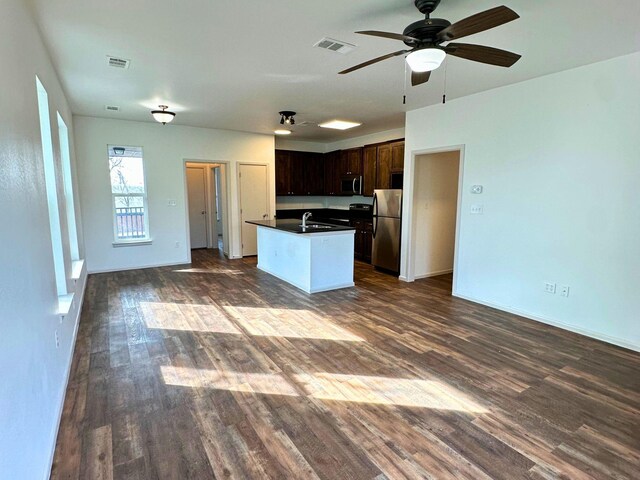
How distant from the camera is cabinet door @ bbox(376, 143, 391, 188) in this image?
21.4ft

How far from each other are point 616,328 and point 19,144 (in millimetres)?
4921

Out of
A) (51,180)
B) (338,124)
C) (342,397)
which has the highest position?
(338,124)

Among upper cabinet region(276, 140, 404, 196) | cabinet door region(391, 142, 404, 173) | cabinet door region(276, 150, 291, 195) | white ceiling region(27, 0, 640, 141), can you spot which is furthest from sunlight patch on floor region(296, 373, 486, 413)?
cabinet door region(276, 150, 291, 195)

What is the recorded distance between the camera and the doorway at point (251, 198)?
7340mm

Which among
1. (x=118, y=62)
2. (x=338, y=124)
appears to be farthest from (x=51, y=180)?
(x=338, y=124)

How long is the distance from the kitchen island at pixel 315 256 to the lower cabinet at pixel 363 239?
183 centimetres

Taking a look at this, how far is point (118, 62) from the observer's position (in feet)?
10.9

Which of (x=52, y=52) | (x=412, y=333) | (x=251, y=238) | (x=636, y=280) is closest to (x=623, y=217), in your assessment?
(x=636, y=280)

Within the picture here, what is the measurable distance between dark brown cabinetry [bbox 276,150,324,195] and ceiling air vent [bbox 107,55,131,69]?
186 inches

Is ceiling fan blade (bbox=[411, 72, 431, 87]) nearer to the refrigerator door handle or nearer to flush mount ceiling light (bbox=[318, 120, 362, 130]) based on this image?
flush mount ceiling light (bbox=[318, 120, 362, 130])

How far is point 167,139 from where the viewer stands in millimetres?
Answer: 6406

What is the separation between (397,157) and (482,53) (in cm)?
397

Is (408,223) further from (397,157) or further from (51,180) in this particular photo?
(51,180)

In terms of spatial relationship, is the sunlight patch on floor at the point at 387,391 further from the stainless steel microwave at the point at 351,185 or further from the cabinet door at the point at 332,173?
the cabinet door at the point at 332,173
